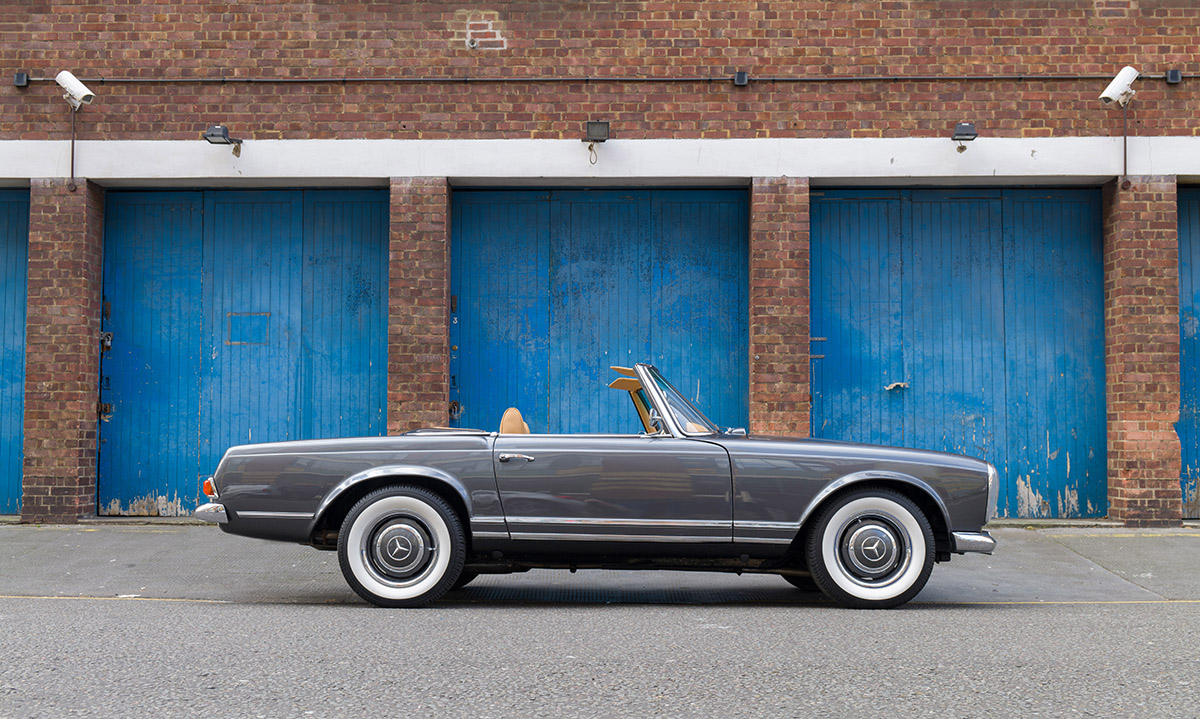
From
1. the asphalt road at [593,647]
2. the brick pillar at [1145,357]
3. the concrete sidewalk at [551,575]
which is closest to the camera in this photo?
the asphalt road at [593,647]

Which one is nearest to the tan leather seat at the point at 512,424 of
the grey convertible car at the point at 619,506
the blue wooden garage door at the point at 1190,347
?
the grey convertible car at the point at 619,506

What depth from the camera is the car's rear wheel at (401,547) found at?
594 cm

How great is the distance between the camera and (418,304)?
1038cm

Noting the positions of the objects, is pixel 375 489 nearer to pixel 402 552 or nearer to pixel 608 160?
pixel 402 552

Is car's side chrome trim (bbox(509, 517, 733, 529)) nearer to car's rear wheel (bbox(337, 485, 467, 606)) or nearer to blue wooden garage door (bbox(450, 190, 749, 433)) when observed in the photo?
car's rear wheel (bbox(337, 485, 467, 606))

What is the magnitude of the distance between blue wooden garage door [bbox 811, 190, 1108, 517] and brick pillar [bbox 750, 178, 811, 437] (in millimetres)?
517

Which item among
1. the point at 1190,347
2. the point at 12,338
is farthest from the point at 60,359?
the point at 1190,347

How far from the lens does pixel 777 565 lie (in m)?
6.14

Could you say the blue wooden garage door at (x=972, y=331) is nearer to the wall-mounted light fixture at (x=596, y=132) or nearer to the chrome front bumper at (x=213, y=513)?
the wall-mounted light fixture at (x=596, y=132)

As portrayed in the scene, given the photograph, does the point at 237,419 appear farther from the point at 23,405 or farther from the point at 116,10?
the point at 116,10

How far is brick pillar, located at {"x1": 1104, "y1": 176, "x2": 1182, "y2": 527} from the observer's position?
10.1 m

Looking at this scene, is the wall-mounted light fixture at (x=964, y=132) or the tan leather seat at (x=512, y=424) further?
the wall-mounted light fixture at (x=964, y=132)

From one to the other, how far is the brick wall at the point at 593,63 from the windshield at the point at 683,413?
186 inches

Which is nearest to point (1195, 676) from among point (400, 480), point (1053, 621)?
point (1053, 621)
